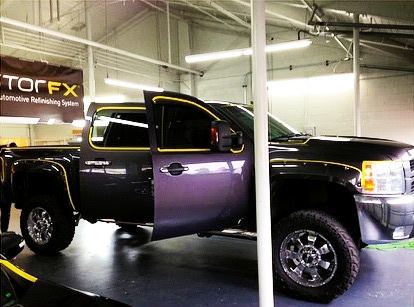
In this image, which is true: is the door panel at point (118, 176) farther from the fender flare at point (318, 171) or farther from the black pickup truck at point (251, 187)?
the fender flare at point (318, 171)

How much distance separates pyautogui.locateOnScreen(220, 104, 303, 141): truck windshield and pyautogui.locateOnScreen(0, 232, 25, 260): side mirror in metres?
2.80

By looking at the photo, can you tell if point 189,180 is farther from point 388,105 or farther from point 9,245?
point 388,105

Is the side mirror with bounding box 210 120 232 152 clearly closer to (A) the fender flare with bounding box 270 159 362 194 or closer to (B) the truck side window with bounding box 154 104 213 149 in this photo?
(B) the truck side window with bounding box 154 104 213 149

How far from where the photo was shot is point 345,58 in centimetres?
1417

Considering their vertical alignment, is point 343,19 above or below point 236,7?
below

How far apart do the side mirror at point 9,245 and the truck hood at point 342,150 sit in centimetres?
256

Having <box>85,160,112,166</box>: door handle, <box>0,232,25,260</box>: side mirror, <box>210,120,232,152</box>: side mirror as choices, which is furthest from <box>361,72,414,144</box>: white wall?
<box>0,232,25,260</box>: side mirror

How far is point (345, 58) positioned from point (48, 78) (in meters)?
9.70

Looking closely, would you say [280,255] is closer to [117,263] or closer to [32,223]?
[117,263]

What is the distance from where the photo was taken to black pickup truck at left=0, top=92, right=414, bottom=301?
3.63 meters

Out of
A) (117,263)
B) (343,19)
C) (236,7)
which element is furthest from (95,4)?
(117,263)

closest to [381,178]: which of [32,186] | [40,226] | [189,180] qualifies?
[189,180]

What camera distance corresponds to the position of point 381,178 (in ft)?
11.8

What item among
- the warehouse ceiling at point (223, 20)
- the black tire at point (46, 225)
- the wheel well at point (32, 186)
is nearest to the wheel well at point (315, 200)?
the black tire at point (46, 225)
